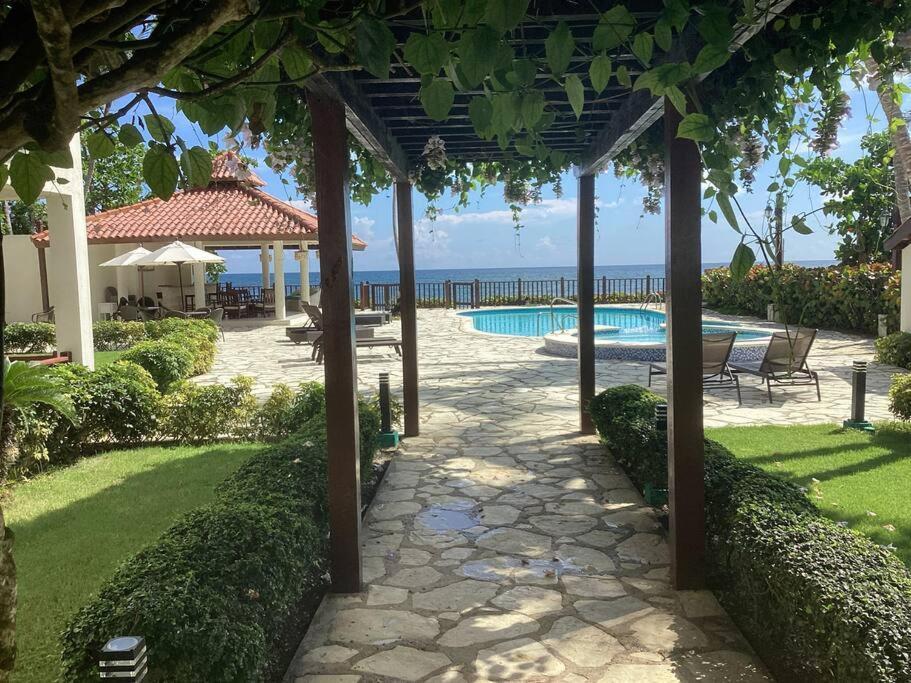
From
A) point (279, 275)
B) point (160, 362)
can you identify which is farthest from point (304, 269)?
point (160, 362)

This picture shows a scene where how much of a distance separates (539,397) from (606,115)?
4.89 meters

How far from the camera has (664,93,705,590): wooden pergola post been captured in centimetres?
356

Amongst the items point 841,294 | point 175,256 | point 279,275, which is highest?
point 175,256

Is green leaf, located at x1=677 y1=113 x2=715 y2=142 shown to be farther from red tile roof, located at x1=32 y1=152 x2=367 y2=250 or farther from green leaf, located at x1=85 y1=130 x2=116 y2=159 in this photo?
red tile roof, located at x1=32 y1=152 x2=367 y2=250

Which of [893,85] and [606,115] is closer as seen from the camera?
[893,85]

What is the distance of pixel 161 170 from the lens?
1584 mm

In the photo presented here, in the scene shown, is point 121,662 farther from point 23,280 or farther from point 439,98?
point 23,280

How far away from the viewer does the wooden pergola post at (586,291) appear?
707 centimetres

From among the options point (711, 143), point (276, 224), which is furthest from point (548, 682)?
point (276, 224)

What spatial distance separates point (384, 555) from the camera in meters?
4.33

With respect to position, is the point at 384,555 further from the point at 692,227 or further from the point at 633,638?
the point at 692,227

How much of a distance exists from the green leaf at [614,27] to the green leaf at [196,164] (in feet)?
3.21

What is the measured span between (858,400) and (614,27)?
6691mm

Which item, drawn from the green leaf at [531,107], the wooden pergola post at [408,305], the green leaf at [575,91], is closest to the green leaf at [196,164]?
the green leaf at [531,107]
